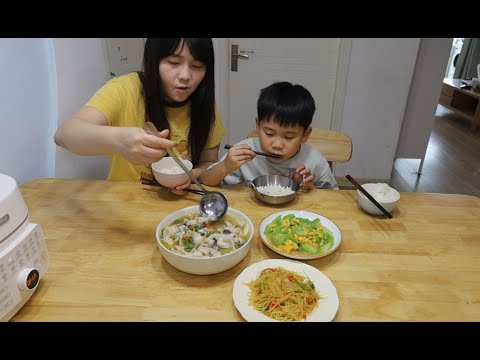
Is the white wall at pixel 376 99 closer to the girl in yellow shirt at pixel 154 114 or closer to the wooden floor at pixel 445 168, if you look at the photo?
the wooden floor at pixel 445 168

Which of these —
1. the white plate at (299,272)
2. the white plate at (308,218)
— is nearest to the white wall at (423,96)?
the white plate at (308,218)

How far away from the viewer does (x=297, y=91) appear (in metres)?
1.55

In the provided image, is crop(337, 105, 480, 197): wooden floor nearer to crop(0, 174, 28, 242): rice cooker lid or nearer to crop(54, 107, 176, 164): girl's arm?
crop(54, 107, 176, 164): girl's arm

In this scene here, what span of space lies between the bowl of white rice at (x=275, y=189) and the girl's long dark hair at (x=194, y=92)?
1.35 feet

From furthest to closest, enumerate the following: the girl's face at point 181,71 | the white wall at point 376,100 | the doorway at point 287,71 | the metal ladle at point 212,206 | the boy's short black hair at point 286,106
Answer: the doorway at point 287,71, the white wall at point 376,100, the boy's short black hair at point 286,106, the girl's face at point 181,71, the metal ladle at point 212,206

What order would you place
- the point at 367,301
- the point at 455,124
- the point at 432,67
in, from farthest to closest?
1. the point at 455,124
2. the point at 432,67
3. the point at 367,301

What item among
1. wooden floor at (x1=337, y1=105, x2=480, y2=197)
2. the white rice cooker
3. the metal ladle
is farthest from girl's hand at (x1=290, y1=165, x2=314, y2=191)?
wooden floor at (x1=337, y1=105, x2=480, y2=197)

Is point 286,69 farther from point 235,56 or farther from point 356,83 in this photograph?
point 356,83

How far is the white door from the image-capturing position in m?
3.17

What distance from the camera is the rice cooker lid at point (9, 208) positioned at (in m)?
Answer: 0.71

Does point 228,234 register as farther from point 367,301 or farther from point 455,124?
point 455,124

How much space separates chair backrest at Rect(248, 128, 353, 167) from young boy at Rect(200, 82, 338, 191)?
0.48ft
